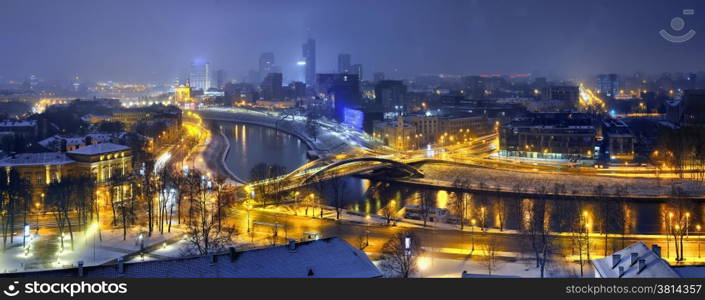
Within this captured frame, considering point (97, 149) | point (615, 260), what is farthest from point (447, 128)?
point (615, 260)

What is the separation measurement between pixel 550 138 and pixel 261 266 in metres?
11.6

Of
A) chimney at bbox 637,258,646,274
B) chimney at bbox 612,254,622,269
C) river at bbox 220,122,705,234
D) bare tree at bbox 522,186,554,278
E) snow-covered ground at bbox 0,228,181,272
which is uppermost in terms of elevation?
chimney at bbox 637,258,646,274

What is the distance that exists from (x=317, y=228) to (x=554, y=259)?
2740 mm

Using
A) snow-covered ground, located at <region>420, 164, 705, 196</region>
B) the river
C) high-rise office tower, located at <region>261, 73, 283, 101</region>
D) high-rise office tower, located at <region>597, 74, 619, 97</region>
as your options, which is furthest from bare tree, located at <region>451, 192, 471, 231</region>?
high-rise office tower, located at <region>261, 73, 283, 101</region>

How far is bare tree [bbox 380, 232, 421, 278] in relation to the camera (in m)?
5.21

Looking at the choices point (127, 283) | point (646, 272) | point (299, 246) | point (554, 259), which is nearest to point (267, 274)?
point (299, 246)

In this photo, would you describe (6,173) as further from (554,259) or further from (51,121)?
(51,121)

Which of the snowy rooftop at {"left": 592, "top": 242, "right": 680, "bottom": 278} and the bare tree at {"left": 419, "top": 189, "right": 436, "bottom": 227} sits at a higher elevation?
the snowy rooftop at {"left": 592, "top": 242, "right": 680, "bottom": 278}

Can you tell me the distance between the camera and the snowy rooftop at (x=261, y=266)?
4023mm

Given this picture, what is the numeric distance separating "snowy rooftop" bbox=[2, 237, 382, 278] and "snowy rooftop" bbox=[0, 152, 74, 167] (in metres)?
6.36

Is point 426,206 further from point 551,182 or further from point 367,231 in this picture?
point 551,182

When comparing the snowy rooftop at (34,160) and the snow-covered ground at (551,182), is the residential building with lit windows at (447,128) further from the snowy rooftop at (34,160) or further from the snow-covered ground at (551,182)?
the snowy rooftop at (34,160)

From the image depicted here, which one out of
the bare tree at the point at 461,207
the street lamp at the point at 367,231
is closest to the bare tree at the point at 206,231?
the street lamp at the point at 367,231

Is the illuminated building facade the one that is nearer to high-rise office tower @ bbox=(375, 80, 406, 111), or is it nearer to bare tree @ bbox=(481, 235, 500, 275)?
high-rise office tower @ bbox=(375, 80, 406, 111)
